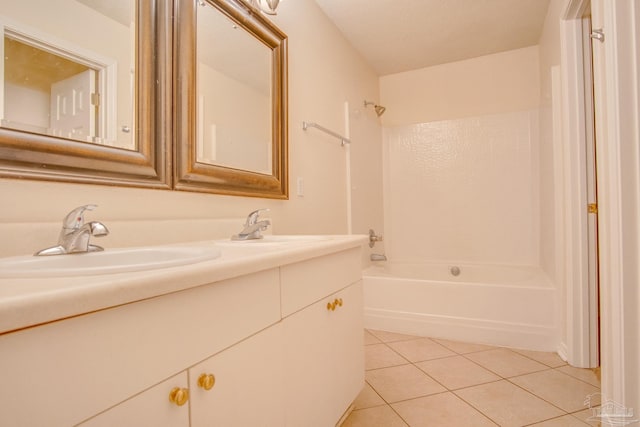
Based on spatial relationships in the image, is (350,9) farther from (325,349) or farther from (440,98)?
(325,349)

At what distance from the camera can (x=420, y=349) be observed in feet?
6.76

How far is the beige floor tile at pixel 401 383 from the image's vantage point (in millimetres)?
1530

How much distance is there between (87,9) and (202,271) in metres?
0.85

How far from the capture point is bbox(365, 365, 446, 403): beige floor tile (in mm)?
1530

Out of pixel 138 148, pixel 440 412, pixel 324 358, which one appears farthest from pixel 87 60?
pixel 440 412

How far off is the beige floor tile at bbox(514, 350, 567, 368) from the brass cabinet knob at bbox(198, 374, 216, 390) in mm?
1944

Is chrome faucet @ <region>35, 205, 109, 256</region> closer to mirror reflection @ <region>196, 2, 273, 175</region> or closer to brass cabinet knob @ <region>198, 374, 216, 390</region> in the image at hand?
brass cabinet knob @ <region>198, 374, 216, 390</region>

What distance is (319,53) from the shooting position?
219 cm

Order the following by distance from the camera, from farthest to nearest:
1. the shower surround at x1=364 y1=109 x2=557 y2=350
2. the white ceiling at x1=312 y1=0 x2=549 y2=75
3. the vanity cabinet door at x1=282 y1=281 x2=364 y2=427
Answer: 1. the white ceiling at x1=312 y1=0 x2=549 y2=75
2. the shower surround at x1=364 y1=109 x2=557 y2=350
3. the vanity cabinet door at x1=282 y1=281 x2=364 y2=427

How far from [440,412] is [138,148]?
152cm

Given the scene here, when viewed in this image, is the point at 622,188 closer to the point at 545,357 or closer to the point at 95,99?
the point at 545,357

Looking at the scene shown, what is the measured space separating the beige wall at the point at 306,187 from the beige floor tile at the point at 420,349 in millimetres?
880

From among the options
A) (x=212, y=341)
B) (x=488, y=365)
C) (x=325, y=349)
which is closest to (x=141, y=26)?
(x=212, y=341)

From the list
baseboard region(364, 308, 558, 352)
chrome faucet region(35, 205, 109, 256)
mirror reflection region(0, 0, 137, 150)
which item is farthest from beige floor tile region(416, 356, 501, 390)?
mirror reflection region(0, 0, 137, 150)
